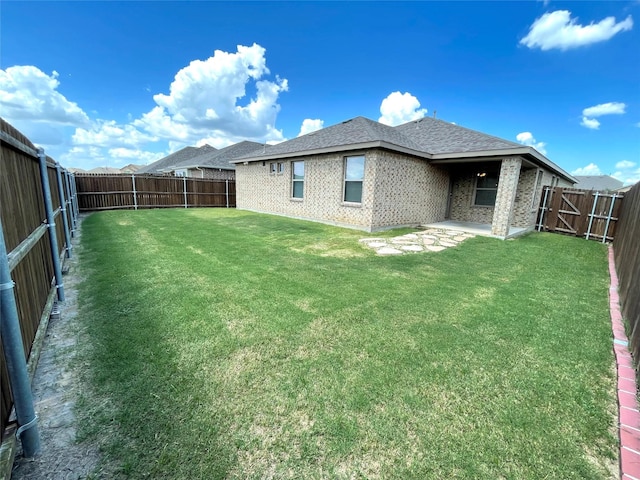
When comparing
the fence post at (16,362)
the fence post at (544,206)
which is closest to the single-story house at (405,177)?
the fence post at (544,206)

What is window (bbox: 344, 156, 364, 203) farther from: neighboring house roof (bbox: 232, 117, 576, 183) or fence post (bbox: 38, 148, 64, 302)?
fence post (bbox: 38, 148, 64, 302)

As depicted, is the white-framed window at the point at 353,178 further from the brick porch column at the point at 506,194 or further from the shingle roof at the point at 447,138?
the brick porch column at the point at 506,194

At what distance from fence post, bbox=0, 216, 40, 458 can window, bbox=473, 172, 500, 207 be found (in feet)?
44.0

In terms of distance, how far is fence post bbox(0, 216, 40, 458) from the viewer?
4.51ft

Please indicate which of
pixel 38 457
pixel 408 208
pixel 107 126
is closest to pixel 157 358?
pixel 38 457

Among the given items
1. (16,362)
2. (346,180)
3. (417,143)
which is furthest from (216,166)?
(16,362)

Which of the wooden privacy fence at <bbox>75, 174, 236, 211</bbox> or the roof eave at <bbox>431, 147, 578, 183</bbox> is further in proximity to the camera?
the wooden privacy fence at <bbox>75, 174, 236, 211</bbox>

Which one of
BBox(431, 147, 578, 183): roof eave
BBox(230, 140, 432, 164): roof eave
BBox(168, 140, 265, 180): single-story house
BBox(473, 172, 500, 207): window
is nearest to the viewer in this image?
BBox(431, 147, 578, 183): roof eave

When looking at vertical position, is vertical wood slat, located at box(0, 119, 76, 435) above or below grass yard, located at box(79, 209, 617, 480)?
above

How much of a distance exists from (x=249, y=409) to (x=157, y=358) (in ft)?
3.56

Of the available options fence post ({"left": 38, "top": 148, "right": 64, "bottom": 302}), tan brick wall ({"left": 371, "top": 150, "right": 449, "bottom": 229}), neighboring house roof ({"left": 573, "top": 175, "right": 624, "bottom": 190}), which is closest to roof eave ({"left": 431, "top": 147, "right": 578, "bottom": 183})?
tan brick wall ({"left": 371, "top": 150, "right": 449, "bottom": 229})

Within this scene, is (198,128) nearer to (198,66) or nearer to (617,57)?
(198,66)

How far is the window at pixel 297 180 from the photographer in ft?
38.8

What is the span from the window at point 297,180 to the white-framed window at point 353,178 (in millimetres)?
2488
